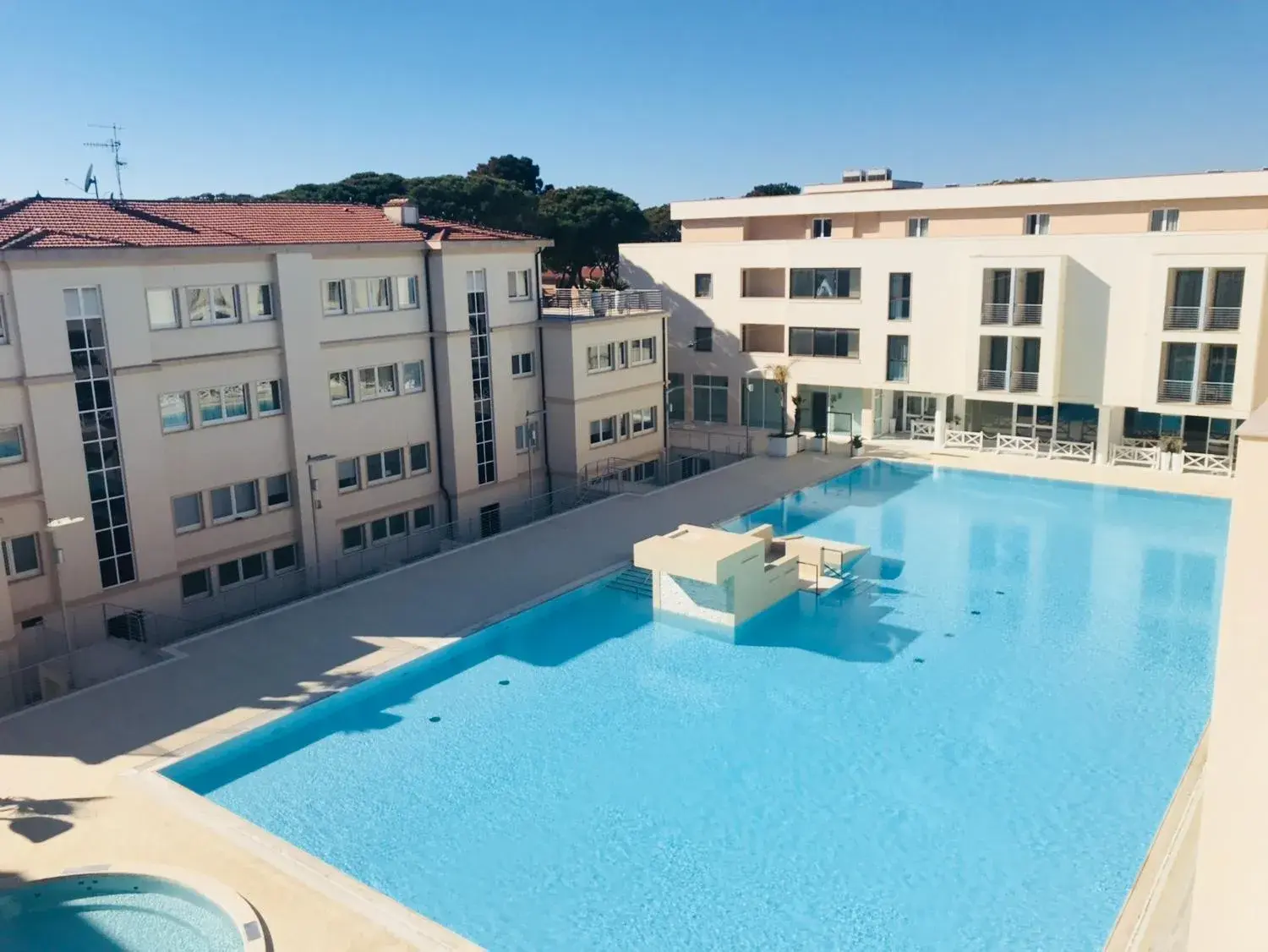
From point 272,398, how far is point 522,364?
358 inches

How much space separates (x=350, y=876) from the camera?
46.7 ft

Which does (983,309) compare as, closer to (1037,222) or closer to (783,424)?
(1037,222)

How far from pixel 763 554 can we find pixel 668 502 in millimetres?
8566

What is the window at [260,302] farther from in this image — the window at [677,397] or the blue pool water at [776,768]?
the window at [677,397]

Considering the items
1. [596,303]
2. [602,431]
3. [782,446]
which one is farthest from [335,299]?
[782,446]

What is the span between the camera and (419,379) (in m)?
29.9

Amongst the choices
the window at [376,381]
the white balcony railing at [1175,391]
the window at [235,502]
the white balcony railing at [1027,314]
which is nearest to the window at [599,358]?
the window at [376,381]

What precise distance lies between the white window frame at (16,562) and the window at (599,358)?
1717cm

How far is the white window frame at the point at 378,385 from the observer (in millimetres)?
28094

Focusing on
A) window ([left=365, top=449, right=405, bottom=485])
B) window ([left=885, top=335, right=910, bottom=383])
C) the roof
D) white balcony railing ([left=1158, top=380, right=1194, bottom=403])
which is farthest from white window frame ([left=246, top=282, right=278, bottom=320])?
white balcony railing ([left=1158, top=380, right=1194, bottom=403])

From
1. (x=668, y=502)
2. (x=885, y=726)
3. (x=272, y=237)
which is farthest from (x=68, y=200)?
(x=885, y=726)

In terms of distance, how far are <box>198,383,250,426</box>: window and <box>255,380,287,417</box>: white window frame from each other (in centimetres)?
32

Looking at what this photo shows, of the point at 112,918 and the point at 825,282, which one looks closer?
the point at 112,918

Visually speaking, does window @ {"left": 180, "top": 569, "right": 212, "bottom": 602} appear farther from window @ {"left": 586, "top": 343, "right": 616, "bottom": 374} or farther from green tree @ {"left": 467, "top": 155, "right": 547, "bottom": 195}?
green tree @ {"left": 467, "top": 155, "right": 547, "bottom": 195}
